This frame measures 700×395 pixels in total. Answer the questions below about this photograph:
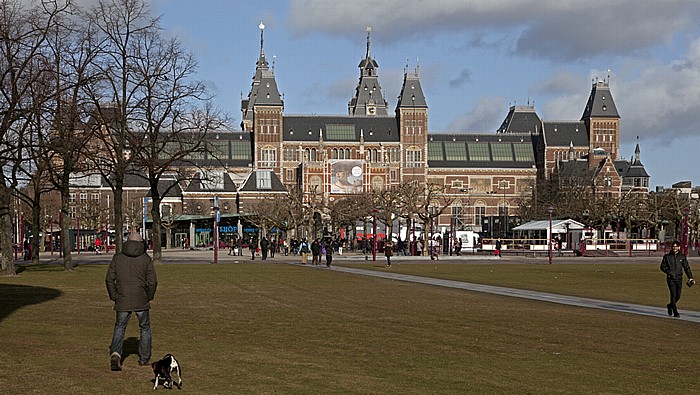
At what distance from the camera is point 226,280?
36.9 metres

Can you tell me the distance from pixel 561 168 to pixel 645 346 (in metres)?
143

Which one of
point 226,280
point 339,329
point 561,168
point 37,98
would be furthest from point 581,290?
point 561,168

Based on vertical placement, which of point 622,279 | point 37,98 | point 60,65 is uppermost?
point 60,65

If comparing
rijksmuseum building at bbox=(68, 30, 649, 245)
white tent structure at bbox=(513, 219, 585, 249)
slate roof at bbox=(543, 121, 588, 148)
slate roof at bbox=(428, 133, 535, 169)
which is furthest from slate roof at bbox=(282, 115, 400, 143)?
white tent structure at bbox=(513, 219, 585, 249)

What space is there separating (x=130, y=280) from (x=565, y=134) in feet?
517

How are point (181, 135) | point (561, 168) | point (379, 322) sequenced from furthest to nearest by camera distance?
point (561, 168) < point (181, 135) < point (379, 322)

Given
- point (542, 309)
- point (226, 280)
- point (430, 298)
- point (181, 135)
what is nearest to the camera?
point (542, 309)

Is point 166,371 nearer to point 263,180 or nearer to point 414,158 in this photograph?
point 263,180

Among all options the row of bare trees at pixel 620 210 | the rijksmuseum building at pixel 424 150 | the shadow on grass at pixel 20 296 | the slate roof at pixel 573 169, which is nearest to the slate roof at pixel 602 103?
the rijksmuseum building at pixel 424 150

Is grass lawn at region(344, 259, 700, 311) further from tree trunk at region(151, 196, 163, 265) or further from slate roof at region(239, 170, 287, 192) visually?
slate roof at region(239, 170, 287, 192)

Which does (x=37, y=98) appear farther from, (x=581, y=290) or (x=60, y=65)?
(x=581, y=290)

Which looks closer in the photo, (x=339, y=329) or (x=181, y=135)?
(x=339, y=329)

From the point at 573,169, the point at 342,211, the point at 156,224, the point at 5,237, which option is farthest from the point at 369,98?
the point at 5,237

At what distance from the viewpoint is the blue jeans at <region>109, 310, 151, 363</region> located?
13.2 m
